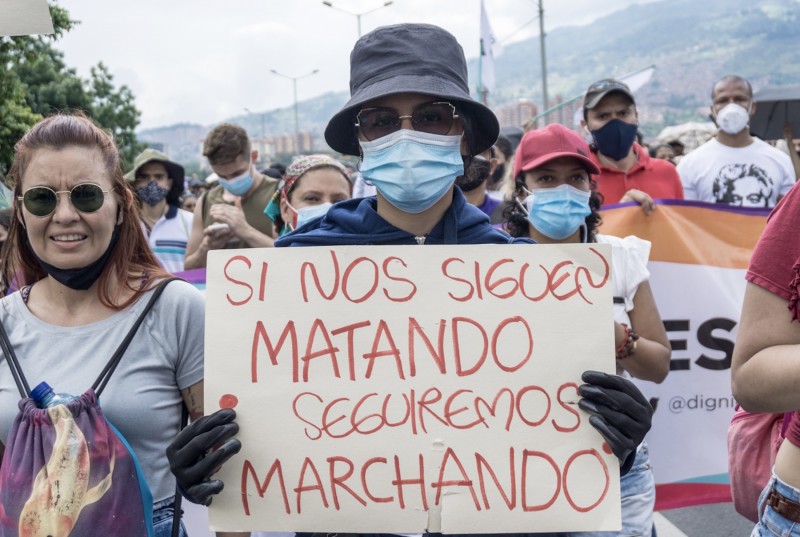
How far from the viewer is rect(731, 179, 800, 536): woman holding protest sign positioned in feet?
6.17

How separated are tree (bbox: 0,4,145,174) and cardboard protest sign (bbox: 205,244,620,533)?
122 centimetres

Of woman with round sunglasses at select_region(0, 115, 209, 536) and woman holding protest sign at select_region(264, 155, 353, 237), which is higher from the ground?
woman holding protest sign at select_region(264, 155, 353, 237)

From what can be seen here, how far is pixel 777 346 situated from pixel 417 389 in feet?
2.72

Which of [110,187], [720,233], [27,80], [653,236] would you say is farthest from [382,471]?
[27,80]

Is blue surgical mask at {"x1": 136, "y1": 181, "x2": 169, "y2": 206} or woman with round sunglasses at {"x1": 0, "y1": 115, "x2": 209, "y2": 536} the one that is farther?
blue surgical mask at {"x1": 136, "y1": 181, "x2": 169, "y2": 206}

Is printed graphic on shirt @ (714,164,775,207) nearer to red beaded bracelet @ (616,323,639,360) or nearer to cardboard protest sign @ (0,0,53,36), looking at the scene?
red beaded bracelet @ (616,323,639,360)

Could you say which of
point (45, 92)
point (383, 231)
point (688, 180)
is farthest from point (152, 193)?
point (45, 92)

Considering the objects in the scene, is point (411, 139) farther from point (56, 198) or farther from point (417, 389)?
point (56, 198)

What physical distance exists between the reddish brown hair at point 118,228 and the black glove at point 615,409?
4.09ft

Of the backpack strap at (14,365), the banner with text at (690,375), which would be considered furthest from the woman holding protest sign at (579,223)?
the backpack strap at (14,365)

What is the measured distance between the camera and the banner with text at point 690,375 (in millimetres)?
4332

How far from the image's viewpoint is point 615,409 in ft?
6.14

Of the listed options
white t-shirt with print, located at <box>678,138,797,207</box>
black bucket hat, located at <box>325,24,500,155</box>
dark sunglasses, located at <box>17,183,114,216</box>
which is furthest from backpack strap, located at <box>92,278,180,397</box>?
white t-shirt with print, located at <box>678,138,797,207</box>

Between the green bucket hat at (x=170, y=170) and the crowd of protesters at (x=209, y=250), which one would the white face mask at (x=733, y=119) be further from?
the green bucket hat at (x=170, y=170)
